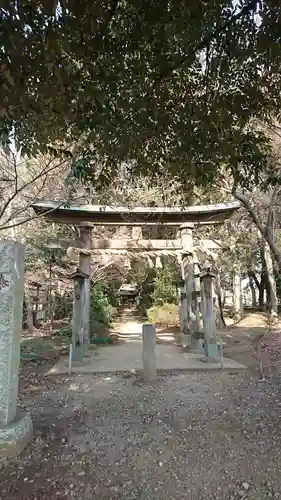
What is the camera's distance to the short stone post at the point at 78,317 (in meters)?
6.36

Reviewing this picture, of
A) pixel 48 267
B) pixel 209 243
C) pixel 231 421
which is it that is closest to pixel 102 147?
pixel 231 421

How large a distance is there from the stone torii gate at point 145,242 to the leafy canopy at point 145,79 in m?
4.41

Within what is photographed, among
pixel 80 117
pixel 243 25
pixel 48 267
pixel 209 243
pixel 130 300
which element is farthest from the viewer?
pixel 130 300

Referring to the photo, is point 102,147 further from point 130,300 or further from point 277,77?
point 130,300

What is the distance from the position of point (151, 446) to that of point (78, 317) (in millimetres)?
4065

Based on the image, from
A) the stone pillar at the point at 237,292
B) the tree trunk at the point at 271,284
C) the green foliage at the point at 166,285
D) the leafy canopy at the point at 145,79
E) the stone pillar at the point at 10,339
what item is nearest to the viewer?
the leafy canopy at the point at 145,79

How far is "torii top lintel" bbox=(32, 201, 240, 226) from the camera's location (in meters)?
7.29

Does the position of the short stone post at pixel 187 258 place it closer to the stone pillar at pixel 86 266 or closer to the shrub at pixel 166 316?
the stone pillar at pixel 86 266

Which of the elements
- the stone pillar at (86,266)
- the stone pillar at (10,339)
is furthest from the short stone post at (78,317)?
the stone pillar at (10,339)

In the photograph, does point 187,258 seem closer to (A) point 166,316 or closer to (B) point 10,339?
(A) point 166,316

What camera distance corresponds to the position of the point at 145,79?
2.45 meters

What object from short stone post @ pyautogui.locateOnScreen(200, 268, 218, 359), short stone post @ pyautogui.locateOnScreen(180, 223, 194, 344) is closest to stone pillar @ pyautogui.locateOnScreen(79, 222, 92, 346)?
short stone post @ pyautogui.locateOnScreen(180, 223, 194, 344)

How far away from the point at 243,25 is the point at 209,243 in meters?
Answer: 6.24

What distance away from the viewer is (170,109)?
271 centimetres
